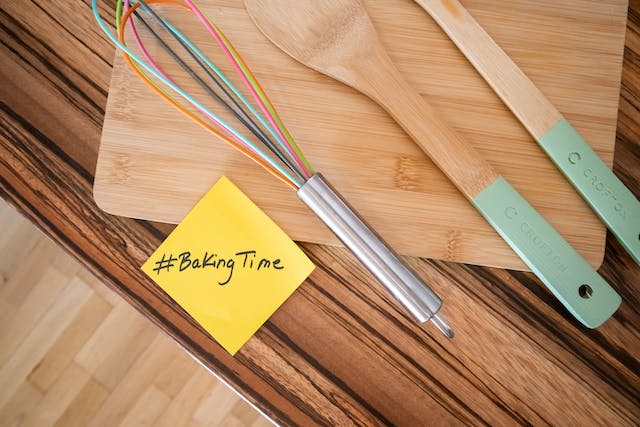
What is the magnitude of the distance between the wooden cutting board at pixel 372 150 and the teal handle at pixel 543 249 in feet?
0.06

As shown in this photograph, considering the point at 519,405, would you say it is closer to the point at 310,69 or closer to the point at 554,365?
the point at 554,365

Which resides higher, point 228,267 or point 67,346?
point 228,267

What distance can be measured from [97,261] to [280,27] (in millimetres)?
270

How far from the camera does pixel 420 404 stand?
473mm

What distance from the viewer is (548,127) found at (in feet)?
1.52

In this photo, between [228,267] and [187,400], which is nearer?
[228,267]

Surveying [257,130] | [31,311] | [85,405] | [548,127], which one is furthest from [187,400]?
[548,127]

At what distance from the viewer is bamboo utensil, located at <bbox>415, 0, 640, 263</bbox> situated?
46 cm

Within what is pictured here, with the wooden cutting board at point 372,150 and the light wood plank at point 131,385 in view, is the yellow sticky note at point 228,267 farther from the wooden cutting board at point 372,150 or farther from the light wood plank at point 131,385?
the light wood plank at point 131,385

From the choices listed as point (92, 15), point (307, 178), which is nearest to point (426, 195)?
point (307, 178)

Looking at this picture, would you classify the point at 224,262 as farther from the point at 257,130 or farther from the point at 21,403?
the point at 21,403

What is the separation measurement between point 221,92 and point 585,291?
1.22 feet

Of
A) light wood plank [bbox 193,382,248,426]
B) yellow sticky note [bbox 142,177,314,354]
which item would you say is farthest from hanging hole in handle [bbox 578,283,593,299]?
light wood plank [bbox 193,382,248,426]

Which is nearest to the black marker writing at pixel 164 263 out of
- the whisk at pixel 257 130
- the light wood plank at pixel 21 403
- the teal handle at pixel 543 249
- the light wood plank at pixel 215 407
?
the whisk at pixel 257 130
